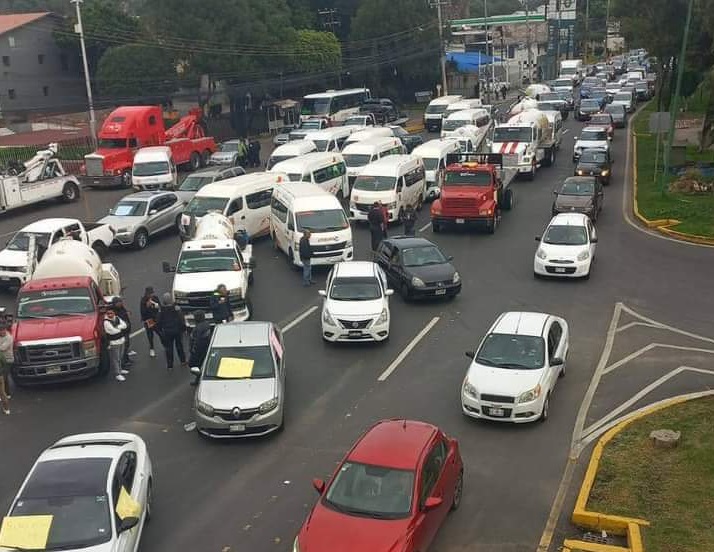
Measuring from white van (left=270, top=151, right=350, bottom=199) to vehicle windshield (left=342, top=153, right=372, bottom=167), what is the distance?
79 cm

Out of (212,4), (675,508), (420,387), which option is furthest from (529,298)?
(212,4)

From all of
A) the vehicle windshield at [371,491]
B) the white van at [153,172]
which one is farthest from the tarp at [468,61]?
the vehicle windshield at [371,491]

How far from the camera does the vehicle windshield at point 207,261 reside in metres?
21.4

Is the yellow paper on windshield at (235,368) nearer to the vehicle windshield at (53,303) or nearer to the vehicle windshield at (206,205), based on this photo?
the vehicle windshield at (53,303)

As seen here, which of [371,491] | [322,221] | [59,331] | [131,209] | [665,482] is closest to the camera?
[371,491]

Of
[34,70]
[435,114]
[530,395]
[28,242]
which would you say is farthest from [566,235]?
[34,70]

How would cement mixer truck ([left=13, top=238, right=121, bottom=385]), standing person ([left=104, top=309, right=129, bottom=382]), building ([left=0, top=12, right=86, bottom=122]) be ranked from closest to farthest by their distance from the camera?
cement mixer truck ([left=13, top=238, right=121, bottom=385]), standing person ([left=104, top=309, right=129, bottom=382]), building ([left=0, top=12, right=86, bottom=122])

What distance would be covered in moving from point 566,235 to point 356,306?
8.43 metres

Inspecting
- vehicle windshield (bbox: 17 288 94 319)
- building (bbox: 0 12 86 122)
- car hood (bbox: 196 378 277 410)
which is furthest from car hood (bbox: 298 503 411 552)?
building (bbox: 0 12 86 122)

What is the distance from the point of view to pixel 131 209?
3020 centimetres

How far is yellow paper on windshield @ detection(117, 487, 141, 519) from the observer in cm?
1010

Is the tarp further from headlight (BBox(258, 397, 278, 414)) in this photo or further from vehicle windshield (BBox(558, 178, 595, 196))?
headlight (BBox(258, 397, 278, 414))

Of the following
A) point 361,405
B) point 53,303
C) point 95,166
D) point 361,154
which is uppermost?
point 53,303

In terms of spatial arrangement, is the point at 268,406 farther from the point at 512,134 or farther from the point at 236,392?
the point at 512,134
